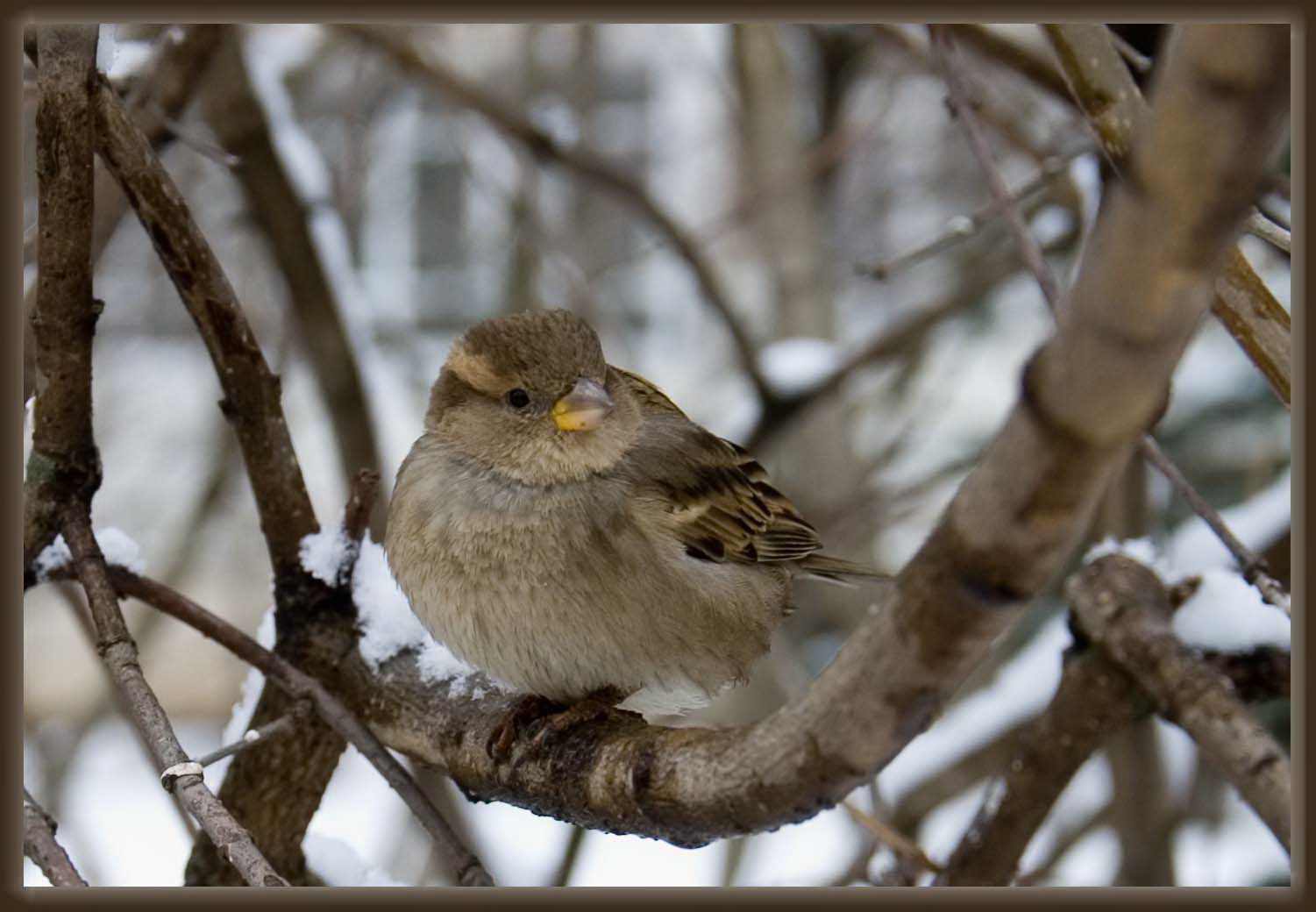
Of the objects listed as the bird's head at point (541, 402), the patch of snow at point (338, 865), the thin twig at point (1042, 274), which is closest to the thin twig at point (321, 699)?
the patch of snow at point (338, 865)

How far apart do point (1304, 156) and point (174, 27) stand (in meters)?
1.80

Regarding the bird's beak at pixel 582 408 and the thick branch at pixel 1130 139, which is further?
the bird's beak at pixel 582 408

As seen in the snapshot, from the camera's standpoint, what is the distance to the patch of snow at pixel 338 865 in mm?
2127

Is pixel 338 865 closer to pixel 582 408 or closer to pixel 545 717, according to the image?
pixel 545 717

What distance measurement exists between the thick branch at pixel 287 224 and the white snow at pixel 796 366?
3.38ft

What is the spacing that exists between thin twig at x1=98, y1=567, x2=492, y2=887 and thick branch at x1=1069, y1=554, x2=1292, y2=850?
2.91ft

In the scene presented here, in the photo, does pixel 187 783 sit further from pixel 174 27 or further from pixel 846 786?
pixel 174 27

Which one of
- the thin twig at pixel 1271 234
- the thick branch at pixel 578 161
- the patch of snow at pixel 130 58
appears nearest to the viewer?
the thin twig at pixel 1271 234

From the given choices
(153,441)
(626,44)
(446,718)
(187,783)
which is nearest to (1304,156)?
(446,718)

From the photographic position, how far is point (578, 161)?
3379mm

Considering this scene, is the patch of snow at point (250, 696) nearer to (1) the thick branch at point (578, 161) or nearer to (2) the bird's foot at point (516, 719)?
(2) the bird's foot at point (516, 719)

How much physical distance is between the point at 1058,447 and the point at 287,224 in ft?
8.60

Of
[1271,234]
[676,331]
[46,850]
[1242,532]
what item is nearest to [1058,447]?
[1271,234]

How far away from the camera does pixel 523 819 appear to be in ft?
18.0
